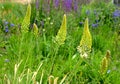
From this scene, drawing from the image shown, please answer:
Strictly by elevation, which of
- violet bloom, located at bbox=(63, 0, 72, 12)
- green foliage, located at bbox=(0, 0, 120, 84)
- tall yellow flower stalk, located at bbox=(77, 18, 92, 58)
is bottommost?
green foliage, located at bbox=(0, 0, 120, 84)

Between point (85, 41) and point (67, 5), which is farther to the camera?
point (67, 5)

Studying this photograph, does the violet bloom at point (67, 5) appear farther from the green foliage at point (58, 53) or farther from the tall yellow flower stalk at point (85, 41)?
the tall yellow flower stalk at point (85, 41)

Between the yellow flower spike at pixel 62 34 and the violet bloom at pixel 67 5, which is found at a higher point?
the yellow flower spike at pixel 62 34

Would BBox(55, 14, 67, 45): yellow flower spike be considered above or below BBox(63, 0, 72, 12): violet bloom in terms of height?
above

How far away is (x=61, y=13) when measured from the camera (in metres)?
5.41

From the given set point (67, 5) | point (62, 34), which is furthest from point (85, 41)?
point (67, 5)

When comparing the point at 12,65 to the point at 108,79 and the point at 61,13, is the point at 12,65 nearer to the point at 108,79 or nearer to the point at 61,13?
the point at 108,79

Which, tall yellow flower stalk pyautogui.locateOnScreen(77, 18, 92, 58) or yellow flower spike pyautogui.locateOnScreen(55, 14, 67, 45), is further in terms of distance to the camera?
yellow flower spike pyautogui.locateOnScreen(55, 14, 67, 45)

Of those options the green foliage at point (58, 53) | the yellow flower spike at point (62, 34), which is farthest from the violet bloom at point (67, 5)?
the yellow flower spike at point (62, 34)

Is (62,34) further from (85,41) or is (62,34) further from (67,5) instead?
(67,5)

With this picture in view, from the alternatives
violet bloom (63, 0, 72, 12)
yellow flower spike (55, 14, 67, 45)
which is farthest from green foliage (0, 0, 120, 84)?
violet bloom (63, 0, 72, 12)

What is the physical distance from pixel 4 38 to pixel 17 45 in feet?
2.05

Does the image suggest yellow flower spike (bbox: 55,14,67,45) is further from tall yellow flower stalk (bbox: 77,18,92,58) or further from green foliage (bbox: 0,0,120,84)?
tall yellow flower stalk (bbox: 77,18,92,58)

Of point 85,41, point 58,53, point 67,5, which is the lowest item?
point 58,53
